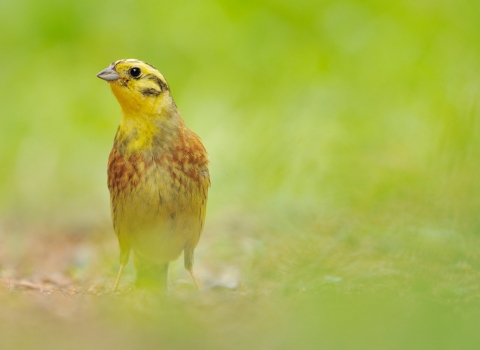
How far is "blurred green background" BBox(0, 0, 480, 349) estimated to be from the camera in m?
3.90

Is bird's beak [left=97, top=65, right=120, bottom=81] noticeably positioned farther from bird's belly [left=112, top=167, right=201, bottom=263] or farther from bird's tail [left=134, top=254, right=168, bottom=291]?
bird's tail [left=134, top=254, right=168, bottom=291]

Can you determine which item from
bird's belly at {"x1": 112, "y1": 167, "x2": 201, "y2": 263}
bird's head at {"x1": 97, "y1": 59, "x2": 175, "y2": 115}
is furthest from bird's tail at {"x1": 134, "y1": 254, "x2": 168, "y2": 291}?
bird's head at {"x1": 97, "y1": 59, "x2": 175, "y2": 115}

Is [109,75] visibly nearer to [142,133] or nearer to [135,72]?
[135,72]

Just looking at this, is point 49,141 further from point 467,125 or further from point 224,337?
point 224,337

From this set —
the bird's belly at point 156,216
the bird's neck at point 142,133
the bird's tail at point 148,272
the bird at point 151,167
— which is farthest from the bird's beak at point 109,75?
the bird's tail at point 148,272

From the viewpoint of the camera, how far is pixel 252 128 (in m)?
8.69

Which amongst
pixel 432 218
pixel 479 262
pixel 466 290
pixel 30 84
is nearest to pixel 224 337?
pixel 466 290

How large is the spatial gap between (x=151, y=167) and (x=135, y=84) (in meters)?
0.49

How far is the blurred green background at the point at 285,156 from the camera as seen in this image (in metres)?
3.90

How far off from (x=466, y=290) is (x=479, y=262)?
391 mm

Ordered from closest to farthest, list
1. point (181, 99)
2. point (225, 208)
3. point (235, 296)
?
1. point (235, 296)
2. point (225, 208)
3. point (181, 99)

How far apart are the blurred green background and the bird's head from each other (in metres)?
1.18

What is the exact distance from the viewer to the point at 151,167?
5.08m

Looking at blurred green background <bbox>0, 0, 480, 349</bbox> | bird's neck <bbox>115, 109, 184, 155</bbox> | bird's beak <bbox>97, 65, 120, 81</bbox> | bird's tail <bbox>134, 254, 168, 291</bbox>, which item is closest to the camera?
blurred green background <bbox>0, 0, 480, 349</bbox>
